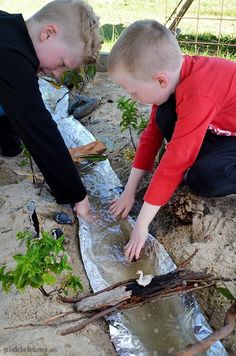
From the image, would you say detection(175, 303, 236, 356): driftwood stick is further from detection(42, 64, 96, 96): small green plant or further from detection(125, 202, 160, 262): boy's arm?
detection(42, 64, 96, 96): small green plant

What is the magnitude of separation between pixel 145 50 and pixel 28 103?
1.71 feet

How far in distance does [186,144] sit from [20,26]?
83cm

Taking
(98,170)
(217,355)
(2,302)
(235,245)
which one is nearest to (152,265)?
(235,245)

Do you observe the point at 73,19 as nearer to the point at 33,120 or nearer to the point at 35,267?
the point at 33,120

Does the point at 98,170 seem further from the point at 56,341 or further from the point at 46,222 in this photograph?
the point at 56,341

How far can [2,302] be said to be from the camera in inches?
59.7

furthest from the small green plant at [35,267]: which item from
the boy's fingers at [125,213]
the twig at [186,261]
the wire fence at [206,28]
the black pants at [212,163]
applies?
the wire fence at [206,28]

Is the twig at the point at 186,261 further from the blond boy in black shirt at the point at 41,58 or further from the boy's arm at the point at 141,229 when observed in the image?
the blond boy in black shirt at the point at 41,58

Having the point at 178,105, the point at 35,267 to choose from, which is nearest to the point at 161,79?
the point at 178,105

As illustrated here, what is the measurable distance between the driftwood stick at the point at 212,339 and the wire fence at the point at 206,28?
3.13 m

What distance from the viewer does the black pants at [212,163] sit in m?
1.90

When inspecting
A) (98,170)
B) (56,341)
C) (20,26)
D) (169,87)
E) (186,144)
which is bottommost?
(98,170)

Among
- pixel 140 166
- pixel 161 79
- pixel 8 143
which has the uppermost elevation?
pixel 161 79

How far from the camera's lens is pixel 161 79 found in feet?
5.49
